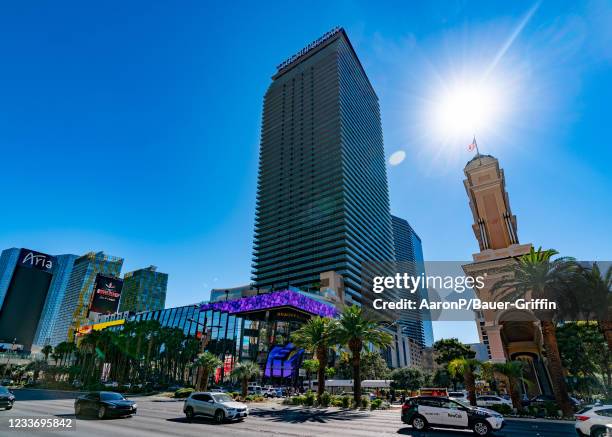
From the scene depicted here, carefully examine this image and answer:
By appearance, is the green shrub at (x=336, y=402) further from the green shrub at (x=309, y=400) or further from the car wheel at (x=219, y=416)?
the car wheel at (x=219, y=416)

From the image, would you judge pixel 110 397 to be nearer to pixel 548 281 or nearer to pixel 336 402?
pixel 336 402

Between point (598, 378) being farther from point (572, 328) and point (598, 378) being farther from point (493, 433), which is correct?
point (493, 433)

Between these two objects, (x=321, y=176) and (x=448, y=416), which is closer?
(x=448, y=416)

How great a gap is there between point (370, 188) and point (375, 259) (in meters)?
33.5

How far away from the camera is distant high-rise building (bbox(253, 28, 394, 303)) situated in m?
131

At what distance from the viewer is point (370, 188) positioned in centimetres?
15625

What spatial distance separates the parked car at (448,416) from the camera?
48.5 feet

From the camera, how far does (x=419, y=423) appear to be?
16422mm

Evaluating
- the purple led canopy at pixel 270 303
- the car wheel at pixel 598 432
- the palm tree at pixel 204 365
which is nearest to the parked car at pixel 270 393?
the palm tree at pixel 204 365

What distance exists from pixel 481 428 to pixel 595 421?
4.15m

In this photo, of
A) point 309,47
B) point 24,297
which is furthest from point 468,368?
point 309,47

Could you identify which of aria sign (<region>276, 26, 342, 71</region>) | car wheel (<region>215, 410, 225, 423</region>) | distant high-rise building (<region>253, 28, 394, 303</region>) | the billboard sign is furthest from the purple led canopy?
aria sign (<region>276, 26, 342, 71</region>)

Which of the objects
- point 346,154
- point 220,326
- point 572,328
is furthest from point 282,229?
point 572,328

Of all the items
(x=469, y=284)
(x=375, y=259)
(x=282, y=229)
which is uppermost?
(x=282, y=229)
